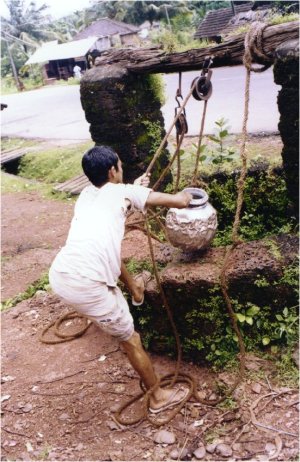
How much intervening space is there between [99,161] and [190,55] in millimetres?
1661

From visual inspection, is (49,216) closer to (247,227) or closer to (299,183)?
(247,227)

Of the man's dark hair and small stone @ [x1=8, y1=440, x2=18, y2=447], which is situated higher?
the man's dark hair

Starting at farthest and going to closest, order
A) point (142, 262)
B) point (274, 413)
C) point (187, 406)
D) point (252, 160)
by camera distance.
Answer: point (252, 160) → point (142, 262) → point (187, 406) → point (274, 413)

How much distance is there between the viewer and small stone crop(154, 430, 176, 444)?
10.1ft

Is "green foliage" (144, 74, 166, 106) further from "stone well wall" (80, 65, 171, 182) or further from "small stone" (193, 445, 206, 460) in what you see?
"small stone" (193, 445, 206, 460)

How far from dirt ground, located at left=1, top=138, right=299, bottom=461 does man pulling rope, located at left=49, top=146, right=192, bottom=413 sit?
30.8 inches

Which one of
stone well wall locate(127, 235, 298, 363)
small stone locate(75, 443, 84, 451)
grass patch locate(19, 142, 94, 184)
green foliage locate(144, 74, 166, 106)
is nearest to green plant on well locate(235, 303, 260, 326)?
stone well wall locate(127, 235, 298, 363)

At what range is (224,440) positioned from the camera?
2.97 m

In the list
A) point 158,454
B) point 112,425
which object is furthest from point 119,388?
point 158,454

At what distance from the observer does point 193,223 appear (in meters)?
3.38

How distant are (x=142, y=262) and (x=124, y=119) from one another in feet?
5.69

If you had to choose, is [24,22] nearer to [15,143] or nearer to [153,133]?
[15,143]

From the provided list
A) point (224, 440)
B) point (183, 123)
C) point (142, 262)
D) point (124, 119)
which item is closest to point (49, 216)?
point (124, 119)

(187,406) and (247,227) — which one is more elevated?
(247,227)
